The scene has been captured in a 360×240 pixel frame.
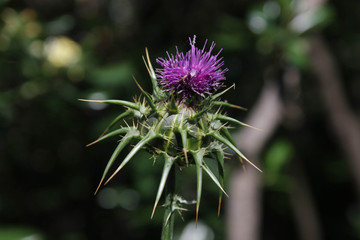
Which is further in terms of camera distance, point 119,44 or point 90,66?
point 119,44

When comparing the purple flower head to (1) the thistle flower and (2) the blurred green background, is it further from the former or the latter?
(2) the blurred green background

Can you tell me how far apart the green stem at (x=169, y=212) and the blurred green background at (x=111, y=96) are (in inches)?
54.1

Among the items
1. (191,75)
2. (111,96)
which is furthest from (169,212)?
(111,96)

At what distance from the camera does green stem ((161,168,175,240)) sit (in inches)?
63.3

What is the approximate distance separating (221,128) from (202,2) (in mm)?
3183

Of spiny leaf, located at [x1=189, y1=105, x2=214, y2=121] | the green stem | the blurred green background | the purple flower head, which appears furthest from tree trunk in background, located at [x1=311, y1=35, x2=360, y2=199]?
the green stem

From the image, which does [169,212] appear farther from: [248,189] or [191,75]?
[248,189]

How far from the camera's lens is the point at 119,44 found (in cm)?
444

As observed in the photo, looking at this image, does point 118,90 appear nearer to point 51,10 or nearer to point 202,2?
point 202,2

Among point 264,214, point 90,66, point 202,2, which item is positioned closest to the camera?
point 90,66

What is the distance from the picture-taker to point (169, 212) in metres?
1.64

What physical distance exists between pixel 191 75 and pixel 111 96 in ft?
5.73

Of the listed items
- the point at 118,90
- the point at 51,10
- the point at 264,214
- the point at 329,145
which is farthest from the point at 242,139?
the point at 51,10

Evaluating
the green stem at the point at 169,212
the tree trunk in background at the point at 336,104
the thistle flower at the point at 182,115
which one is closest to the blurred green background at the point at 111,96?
the tree trunk in background at the point at 336,104
